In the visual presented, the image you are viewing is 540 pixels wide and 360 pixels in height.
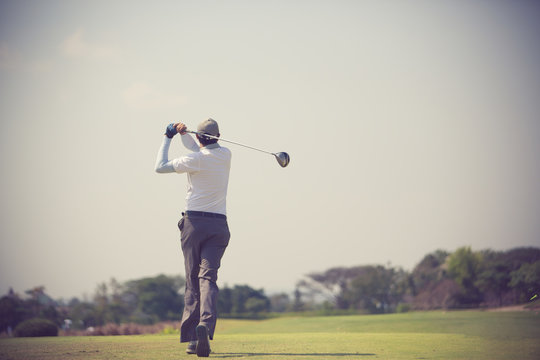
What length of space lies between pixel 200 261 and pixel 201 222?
0.50 metres

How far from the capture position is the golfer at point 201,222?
7051 millimetres

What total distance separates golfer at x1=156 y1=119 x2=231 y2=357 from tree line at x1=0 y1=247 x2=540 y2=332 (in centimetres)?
1743

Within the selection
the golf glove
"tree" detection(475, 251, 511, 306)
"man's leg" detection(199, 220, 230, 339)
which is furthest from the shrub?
"tree" detection(475, 251, 511, 306)

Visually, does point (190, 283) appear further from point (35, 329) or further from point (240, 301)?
point (240, 301)

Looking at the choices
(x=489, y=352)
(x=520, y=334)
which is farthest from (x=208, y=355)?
(x=520, y=334)

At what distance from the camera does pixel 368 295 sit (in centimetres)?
4712

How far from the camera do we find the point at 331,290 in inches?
2436

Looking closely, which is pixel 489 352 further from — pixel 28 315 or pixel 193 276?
pixel 28 315

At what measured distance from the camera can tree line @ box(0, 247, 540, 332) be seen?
1080 inches

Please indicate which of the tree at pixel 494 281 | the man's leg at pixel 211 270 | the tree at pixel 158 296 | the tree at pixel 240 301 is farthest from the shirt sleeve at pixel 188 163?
the tree at pixel 240 301

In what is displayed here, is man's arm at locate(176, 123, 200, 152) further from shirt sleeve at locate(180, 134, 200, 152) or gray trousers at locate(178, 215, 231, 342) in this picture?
gray trousers at locate(178, 215, 231, 342)

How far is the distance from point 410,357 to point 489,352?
1146 millimetres

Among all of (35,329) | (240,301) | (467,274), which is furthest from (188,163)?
(240,301)

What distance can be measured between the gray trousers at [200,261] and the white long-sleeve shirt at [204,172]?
0.19 meters
